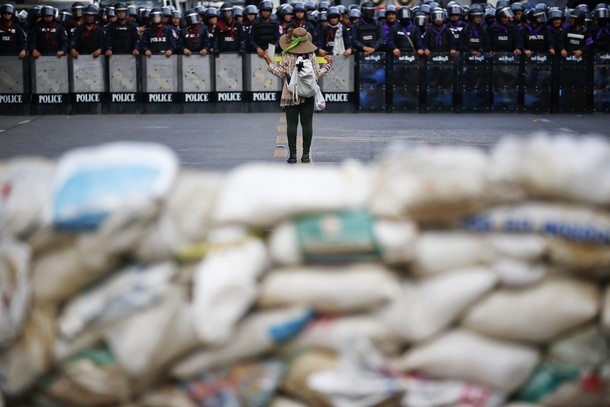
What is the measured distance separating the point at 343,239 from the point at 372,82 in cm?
2003

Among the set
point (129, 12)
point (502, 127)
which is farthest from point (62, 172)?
point (129, 12)

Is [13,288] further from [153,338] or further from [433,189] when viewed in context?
[433,189]

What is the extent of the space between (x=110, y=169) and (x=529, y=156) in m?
1.51

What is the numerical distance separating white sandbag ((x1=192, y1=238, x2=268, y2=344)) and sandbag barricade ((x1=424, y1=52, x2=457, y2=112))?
20071 mm

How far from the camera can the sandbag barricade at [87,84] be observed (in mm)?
23562

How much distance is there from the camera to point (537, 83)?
923 inches

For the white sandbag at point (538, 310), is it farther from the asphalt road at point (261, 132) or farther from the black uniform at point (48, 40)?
the black uniform at point (48, 40)

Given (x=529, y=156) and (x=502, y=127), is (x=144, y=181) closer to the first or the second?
(x=529, y=156)

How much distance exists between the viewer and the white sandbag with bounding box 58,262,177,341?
3.65m

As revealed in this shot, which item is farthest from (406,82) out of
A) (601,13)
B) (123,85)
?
(123,85)

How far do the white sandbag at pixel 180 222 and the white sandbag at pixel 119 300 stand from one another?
0.24ft

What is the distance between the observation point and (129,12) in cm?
2556

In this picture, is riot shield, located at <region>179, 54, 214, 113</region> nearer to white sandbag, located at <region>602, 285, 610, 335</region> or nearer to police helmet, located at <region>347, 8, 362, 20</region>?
police helmet, located at <region>347, 8, 362, 20</region>

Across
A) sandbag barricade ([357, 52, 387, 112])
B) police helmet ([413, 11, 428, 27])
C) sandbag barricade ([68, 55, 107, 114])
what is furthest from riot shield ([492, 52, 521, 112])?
sandbag barricade ([68, 55, 107, 114])
